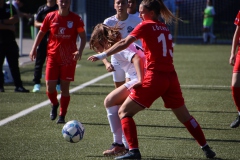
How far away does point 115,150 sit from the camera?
23.5ft

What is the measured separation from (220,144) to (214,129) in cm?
114

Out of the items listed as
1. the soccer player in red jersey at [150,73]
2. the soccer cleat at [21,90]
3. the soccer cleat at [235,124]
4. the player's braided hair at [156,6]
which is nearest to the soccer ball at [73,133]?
the soccer player in red jersey at [150,73]

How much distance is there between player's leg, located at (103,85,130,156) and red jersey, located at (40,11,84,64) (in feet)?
8.63

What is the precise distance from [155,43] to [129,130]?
101cm

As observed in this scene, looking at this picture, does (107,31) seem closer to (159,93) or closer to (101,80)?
(159,93)

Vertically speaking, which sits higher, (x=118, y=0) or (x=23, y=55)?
(x=118, y=0)

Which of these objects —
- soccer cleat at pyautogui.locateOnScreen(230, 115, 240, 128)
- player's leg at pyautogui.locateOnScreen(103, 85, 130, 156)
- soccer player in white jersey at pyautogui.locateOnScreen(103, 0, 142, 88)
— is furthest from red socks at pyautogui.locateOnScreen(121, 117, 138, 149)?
soccer cleat at pyautogui.locateOnScreen(230, 115, 240, 128)

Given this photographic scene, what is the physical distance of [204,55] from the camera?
78.0 feet

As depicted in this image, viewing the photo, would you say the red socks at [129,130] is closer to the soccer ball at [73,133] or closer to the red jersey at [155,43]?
the red jersey at [155,43]

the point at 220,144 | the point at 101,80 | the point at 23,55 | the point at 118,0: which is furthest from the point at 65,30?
the point at 23,55

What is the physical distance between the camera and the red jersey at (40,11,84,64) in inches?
378

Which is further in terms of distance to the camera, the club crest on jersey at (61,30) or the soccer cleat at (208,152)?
the club crest on jersey at (61,30)

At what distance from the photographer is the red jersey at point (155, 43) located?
659 centimetres

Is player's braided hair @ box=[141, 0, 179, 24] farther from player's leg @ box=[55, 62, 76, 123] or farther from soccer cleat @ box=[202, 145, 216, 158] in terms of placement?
player's leg @ box=[55, 62, 76, 123]
